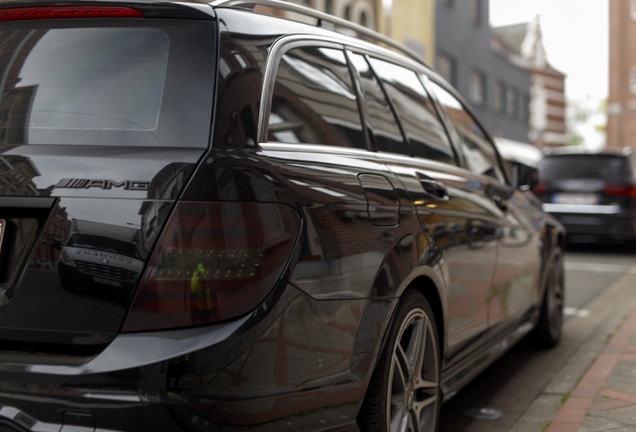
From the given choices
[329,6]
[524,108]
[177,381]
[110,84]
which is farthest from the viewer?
[524,108]

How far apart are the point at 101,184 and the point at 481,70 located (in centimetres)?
3388

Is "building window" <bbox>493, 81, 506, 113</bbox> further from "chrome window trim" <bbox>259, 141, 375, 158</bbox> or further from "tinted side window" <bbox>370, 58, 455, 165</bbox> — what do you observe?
"chrome window trim" <bbox>259, 141, 375, 158</bbox>

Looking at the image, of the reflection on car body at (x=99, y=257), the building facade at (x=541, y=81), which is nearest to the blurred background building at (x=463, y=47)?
the reflection on car body at (x=99, y=257)

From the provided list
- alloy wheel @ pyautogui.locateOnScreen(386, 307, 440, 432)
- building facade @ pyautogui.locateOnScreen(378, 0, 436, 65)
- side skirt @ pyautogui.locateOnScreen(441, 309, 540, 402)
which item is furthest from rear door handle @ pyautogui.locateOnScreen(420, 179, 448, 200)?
building facade @ pyautogui.locateOnScreen(378, 0, 436, 65)

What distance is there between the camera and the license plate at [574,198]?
12.0 metres

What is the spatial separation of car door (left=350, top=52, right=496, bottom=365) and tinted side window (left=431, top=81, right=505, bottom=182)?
11.0 inches

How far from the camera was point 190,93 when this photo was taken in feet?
6.87

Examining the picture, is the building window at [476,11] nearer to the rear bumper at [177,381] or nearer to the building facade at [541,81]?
the building facade at [541,81]

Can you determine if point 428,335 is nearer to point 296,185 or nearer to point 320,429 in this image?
point 320,429

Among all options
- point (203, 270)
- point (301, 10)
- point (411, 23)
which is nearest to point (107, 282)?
point (203, 270)

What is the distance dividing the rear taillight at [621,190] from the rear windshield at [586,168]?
3.5 inches

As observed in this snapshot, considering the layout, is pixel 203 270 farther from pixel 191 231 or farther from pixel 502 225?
pixel 502 225

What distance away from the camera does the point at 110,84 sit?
7.10 feet

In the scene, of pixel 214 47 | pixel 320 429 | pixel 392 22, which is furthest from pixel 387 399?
pixel 392 22
